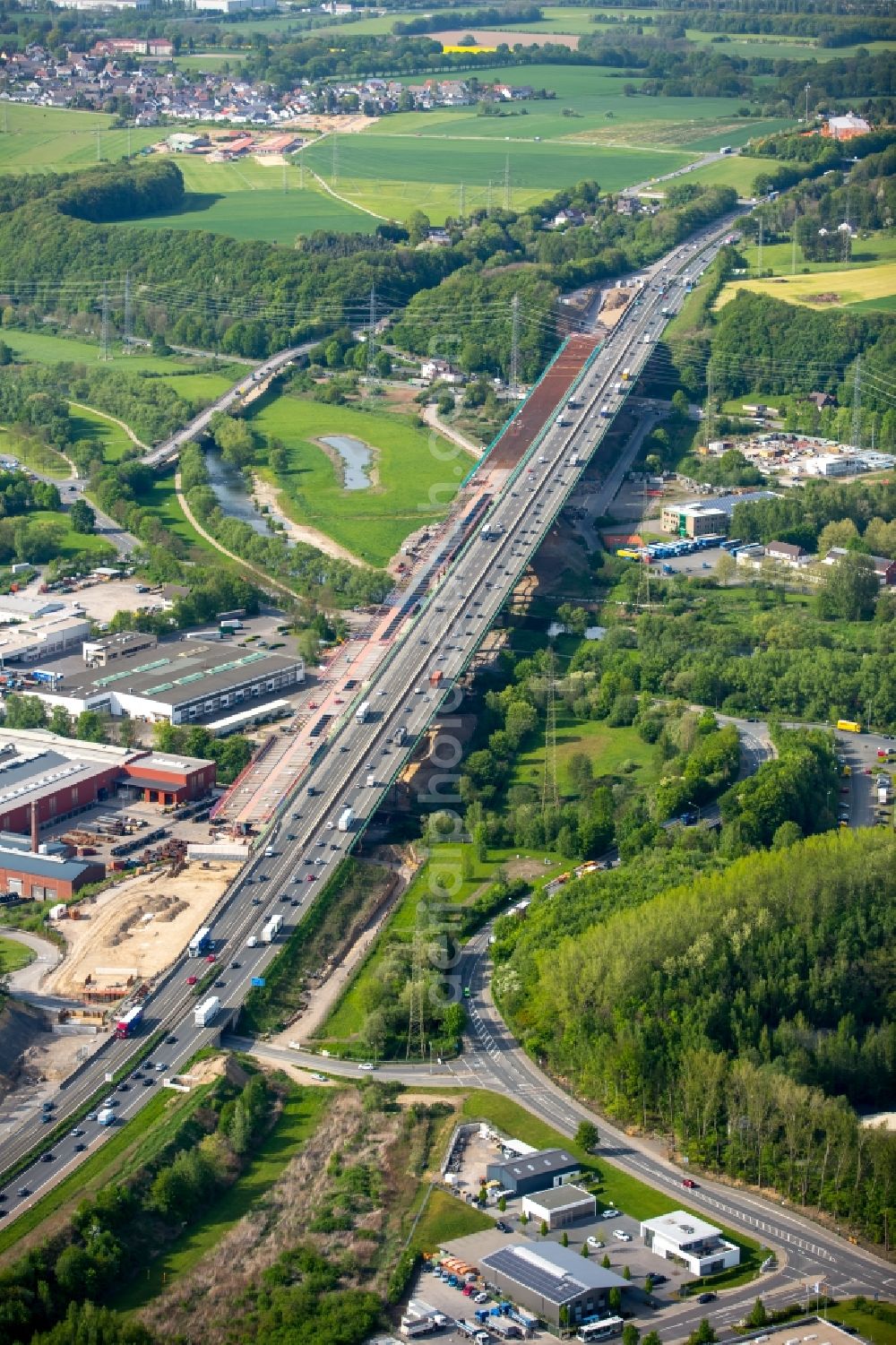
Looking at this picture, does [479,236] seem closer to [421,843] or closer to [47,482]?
[47,482]

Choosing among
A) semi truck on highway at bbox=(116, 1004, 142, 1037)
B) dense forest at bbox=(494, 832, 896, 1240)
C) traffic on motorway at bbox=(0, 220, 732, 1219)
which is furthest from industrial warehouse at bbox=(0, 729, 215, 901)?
dense forest at bbox=(494, 832, 896, 1240)

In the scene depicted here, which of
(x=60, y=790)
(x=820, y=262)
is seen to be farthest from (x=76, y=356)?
(x=60, y=790)

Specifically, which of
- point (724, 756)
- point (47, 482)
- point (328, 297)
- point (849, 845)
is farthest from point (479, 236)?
point (849, 845)

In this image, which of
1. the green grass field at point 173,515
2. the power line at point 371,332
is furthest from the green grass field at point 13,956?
the power line at point 371,332

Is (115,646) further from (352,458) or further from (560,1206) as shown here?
(560,1206)

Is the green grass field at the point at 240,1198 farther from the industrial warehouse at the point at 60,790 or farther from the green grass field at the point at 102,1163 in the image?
the industrial warehouse at the point at 60,790
